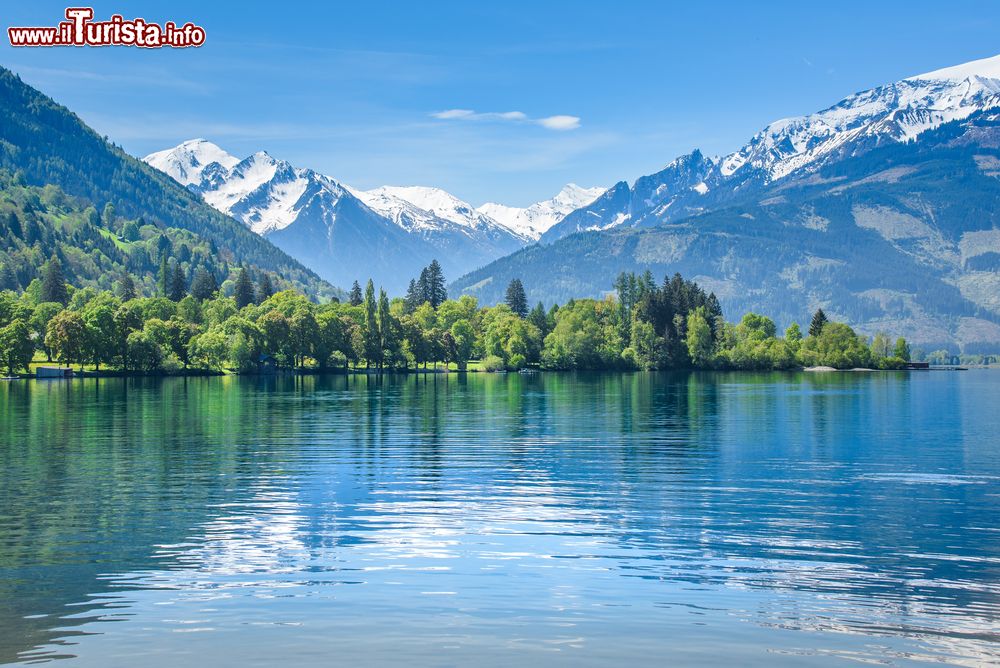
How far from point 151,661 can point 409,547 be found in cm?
1190

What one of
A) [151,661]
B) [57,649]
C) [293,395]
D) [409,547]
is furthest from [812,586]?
[293,395]

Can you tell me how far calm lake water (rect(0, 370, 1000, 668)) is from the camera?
20.9 metres

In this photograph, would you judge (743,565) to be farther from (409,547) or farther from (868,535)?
(409,547)

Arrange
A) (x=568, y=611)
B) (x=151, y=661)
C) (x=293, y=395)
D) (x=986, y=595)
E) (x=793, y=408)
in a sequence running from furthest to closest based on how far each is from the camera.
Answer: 1. (x=293, y=395)
2. (x=793, y=408)
3. (x=986, y=595)
4. (x=568, y=611)
5. (x=151, y=661)

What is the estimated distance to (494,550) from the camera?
30.1 meters

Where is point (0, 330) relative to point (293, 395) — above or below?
above

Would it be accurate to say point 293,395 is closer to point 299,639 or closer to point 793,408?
point 793,408

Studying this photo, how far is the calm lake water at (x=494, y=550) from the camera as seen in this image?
20922 millimetres

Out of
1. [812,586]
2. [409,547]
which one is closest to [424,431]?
[409,547]

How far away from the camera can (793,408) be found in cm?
10412

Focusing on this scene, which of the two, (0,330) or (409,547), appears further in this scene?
(0,330)

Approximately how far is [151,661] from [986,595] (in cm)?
2024

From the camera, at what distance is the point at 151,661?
1956 cm

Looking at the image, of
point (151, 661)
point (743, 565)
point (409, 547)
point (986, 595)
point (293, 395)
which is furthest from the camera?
point (293, 395)
